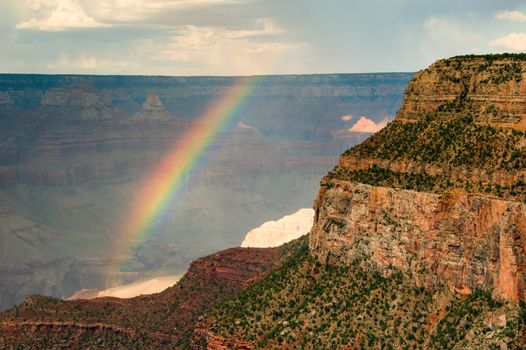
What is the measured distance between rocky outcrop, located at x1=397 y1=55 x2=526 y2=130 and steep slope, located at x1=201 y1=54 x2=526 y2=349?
0.09m

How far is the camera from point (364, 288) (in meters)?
78.6

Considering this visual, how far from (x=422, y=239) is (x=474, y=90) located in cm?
1157

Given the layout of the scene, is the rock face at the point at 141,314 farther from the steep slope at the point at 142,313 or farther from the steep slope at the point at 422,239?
the steep slope at the point at 422,239

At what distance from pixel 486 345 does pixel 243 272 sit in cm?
5278

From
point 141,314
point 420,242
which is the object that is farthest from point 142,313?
point 420,242

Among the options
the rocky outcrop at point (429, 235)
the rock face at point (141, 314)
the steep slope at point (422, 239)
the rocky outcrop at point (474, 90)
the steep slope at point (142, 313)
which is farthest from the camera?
the rock face at point (141, 314)

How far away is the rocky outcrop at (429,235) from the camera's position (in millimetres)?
68000

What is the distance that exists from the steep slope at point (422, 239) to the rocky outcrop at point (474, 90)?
3.4 inches

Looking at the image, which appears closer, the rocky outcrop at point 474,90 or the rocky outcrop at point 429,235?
the rocky outcrop at point 429,235

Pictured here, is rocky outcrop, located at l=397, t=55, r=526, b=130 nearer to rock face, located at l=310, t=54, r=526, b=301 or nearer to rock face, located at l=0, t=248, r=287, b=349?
rock face, located at l=310, t=54, r=526, b=301

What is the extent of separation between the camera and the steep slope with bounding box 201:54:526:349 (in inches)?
2724

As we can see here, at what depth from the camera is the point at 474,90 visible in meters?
80.1

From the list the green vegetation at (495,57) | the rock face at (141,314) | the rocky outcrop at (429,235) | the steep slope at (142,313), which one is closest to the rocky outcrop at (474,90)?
the green vegetation at (495,57)

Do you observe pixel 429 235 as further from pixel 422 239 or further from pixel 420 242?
pixel 420 242
